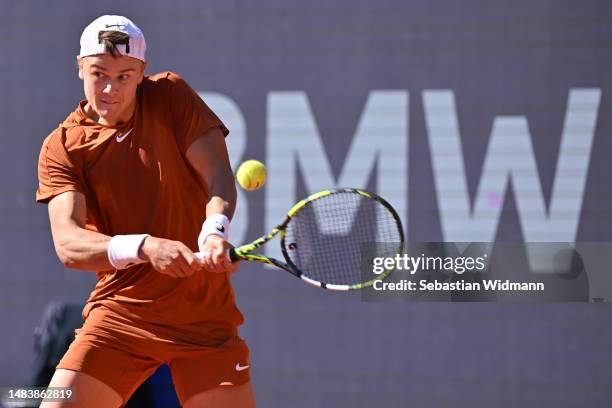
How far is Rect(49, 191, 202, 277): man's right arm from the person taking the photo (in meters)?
3.02

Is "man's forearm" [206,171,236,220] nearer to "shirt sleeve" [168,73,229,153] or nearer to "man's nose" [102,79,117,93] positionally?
"shirt sleeve" [168,73,229,153]

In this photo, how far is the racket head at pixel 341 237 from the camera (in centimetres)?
438

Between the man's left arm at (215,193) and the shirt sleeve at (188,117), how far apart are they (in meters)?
0.02

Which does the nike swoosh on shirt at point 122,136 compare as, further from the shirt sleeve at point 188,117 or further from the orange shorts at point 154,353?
the orange shorts at point 154,353

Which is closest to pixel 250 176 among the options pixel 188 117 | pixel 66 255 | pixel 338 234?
pixel 338 234

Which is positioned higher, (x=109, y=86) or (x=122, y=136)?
(x=109, y=86)

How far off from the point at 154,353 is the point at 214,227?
0.50 m

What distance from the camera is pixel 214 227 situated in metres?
3.12

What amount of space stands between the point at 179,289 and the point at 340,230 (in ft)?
5.59

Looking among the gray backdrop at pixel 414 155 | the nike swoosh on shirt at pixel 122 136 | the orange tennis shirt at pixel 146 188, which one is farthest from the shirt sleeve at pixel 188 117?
the gray backdrop at pixel 414 155

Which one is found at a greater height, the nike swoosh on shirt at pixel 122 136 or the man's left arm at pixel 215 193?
the nike swoosh on shirt at pixel 122 136

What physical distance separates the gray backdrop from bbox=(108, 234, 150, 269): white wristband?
257 centimetres

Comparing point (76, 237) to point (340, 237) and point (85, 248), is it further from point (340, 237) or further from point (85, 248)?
point (340, 237)

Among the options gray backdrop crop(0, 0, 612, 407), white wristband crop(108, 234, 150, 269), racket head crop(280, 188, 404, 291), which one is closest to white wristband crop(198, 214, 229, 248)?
white wristband crop(108, 234, 150, 269)
